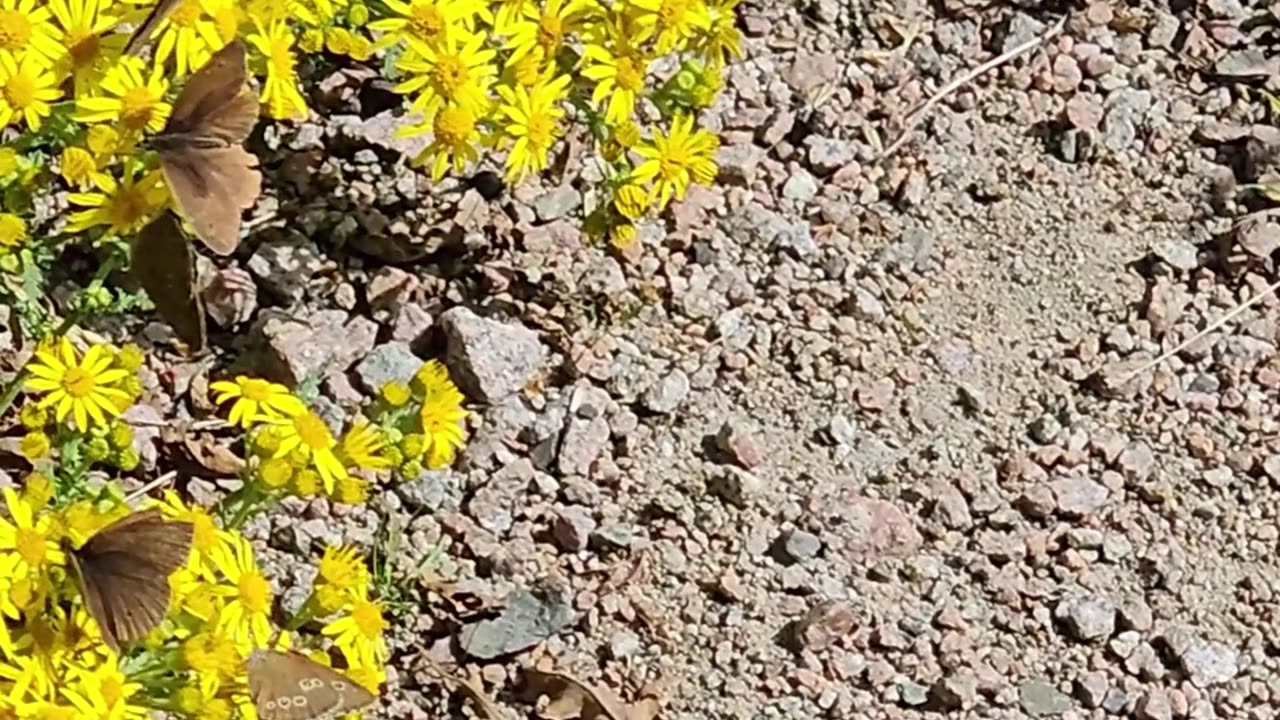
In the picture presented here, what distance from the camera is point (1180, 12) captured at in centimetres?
345

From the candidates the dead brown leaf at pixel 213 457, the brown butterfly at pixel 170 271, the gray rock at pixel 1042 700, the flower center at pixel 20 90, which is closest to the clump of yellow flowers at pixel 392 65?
the flower center at pixel 20 90

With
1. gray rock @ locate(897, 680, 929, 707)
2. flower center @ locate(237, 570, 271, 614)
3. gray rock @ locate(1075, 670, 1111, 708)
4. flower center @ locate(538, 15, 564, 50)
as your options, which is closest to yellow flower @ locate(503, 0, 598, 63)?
flower center @ locate(538, 15, 564, 50)

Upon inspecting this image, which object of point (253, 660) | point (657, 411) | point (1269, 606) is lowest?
point (1269, 606)

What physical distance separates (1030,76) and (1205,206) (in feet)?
1.09

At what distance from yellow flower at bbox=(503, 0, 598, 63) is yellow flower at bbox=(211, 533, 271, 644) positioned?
728 millimetres

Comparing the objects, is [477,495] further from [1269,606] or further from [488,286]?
[1269,606]

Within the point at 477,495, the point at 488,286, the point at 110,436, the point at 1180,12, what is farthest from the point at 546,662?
the point at 1180,12

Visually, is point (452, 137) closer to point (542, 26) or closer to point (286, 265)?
point (542, 26)

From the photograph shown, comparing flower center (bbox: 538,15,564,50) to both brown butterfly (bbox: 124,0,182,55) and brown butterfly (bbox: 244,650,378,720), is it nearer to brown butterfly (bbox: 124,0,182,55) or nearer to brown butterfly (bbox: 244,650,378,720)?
brown butterfly (bbox: 124,0,182,55)

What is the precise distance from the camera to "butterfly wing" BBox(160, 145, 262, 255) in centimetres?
216

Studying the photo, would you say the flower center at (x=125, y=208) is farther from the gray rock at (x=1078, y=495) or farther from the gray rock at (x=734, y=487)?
the gray rock at (x=1078, y=495)

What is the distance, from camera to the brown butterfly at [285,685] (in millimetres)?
2174

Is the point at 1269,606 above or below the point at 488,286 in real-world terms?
below

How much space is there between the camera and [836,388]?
309cm
